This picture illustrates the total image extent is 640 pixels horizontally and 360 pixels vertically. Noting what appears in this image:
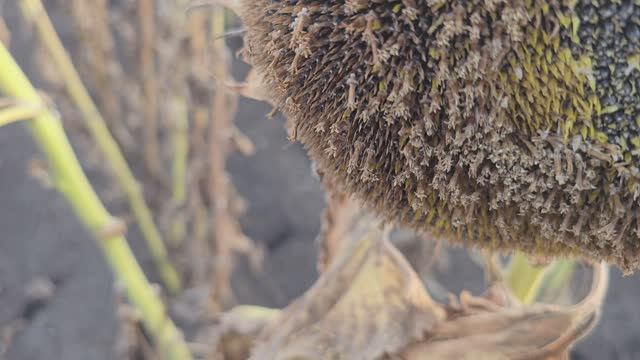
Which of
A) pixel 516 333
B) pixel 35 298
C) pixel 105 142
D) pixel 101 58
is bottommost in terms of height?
pixel 35 298

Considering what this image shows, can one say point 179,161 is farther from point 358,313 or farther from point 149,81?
point 358,313

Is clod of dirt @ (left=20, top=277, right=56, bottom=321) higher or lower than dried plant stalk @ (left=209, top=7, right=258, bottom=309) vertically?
lower

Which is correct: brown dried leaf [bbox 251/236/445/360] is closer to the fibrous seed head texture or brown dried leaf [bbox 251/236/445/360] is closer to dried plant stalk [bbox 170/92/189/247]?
the fibrous seed head texture

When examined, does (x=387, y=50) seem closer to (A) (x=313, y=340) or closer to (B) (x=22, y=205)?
(A) (x=313, y=340)

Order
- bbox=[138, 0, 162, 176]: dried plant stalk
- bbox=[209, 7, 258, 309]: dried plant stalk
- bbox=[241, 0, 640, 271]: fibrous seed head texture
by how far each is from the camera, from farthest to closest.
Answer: bbox=[138, 0, 162, 176]: dried plant stalk, bbox=[209, 7, 258, 309]: dried plant stalk, bbox=[241, 0, 640, 271]: fibrous seed head texture

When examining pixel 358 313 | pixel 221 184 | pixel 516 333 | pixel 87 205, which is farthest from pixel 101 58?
pixel 516 333

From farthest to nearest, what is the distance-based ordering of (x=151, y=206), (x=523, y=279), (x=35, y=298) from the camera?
1. (x=151, y=206)
2. (x=35, y=298)
3. (x=523, y=279)

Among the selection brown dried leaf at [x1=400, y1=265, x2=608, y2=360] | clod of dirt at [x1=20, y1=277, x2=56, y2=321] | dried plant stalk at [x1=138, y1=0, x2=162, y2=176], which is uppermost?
dried plant stalk at [x1=138, y1=0, x2=162, y2=176]

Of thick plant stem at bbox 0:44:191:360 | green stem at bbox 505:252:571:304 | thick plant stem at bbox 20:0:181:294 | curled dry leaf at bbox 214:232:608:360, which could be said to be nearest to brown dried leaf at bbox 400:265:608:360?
curled dry leaf at bbox 214:232:608:360
